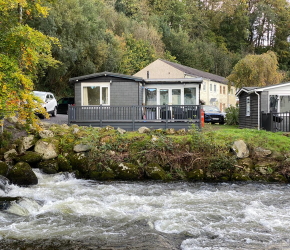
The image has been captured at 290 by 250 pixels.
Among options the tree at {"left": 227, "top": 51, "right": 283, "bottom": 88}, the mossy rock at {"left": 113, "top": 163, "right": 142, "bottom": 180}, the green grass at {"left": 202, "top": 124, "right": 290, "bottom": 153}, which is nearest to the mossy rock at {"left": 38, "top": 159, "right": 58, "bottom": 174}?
the mossy rock at {"left": 113, "top": 163, "right": 142, "bottom": 180}

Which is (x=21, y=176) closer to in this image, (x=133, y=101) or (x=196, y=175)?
(x=196, y=175)

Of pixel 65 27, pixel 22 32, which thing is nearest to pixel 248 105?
pixel 22 32

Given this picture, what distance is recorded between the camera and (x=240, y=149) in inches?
622

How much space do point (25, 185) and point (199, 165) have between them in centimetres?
666

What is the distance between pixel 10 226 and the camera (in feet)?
28.0

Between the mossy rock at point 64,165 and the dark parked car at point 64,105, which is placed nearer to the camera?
the mossy rock at point 64,165

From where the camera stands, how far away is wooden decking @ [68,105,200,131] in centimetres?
2011

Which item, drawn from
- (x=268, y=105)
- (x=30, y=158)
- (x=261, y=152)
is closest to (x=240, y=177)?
(x=261, y=152)

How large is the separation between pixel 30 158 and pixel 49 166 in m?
0.84

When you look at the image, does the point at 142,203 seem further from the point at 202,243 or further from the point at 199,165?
the point at 199,165

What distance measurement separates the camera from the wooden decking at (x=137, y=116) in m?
20.1

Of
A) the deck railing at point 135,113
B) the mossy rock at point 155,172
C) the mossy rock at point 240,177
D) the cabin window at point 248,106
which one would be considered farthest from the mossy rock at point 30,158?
the cabin window at point 248,106

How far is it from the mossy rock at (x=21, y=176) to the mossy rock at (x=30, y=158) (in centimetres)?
160

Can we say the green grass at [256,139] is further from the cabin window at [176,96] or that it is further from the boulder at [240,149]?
the cabin window at [176,96]
